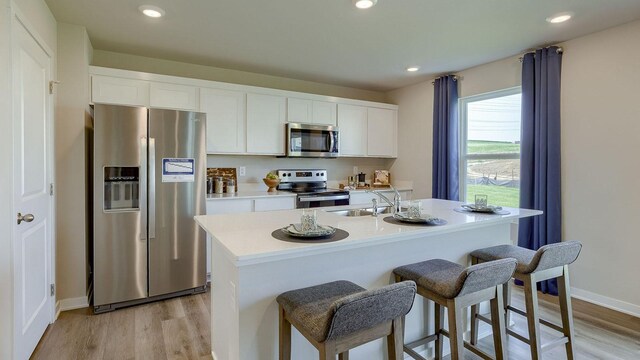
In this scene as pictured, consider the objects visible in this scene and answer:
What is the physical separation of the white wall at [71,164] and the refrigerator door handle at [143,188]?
0.47 metres

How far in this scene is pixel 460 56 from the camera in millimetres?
3518

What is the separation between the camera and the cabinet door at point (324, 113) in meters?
4.32

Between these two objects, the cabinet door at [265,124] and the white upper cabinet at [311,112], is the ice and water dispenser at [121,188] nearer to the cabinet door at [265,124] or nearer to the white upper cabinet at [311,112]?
the cabinet door at [265,124]

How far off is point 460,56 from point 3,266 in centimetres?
404

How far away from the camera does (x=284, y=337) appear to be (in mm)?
1505

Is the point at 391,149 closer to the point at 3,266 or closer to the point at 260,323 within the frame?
the point at 260,323

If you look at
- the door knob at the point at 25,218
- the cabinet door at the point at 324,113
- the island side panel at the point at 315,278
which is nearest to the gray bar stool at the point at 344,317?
the island side panel at the point at 315,278

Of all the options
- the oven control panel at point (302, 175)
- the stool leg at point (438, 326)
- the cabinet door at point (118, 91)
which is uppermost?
the cabinet door at point (118, 91)

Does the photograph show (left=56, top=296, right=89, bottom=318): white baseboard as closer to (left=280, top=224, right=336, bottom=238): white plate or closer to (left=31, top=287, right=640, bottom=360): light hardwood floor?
(left=31, top=287, right=640, bottom=360): light hardwood floor

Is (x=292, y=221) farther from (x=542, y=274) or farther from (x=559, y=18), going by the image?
(x=559, y=18)

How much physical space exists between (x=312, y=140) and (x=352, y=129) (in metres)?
0.69

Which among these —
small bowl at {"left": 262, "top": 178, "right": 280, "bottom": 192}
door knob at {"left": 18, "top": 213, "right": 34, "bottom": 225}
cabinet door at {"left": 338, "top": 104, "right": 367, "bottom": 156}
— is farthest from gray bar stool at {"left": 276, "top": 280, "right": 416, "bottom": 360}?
cabinet door at {"left": 338, "top": 104, "right": 367, "bottom": 156}

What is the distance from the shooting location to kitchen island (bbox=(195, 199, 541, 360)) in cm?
151

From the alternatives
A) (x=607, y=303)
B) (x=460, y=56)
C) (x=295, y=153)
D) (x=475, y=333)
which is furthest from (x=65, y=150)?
(x=607, y=303)
